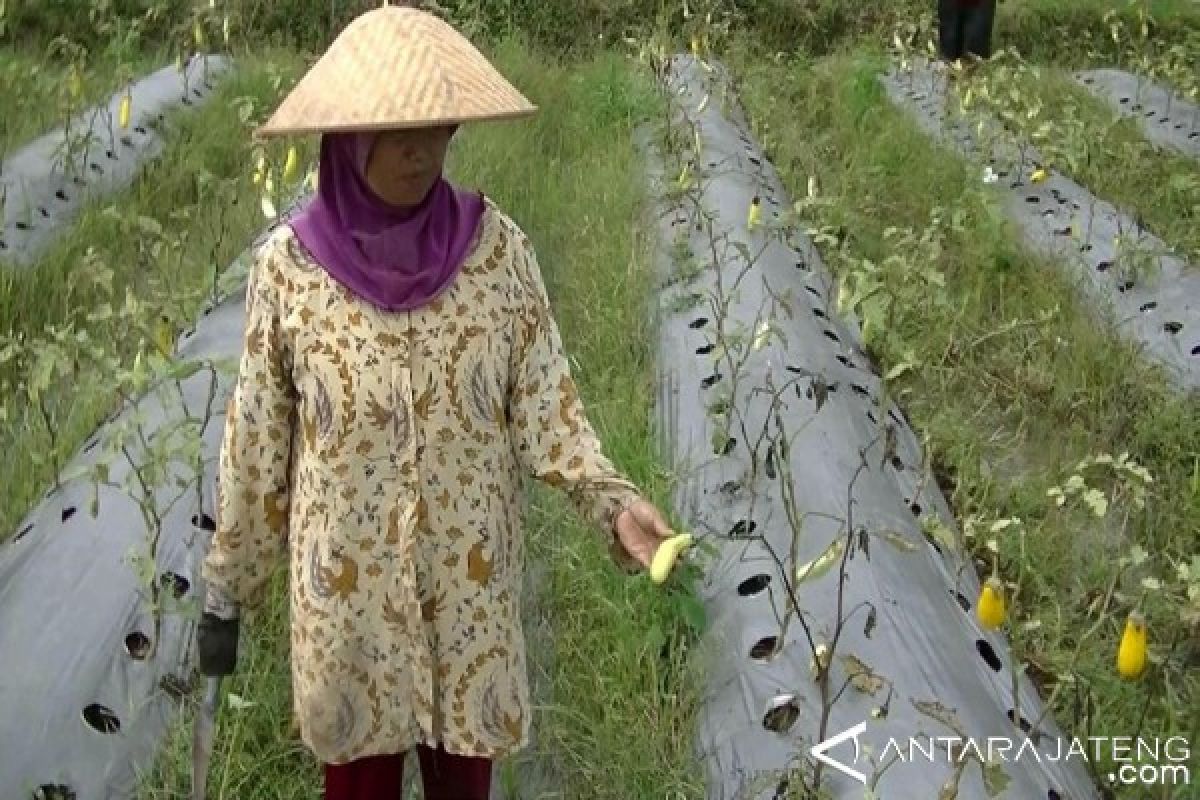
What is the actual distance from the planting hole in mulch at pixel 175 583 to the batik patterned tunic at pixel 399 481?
711 millimetres

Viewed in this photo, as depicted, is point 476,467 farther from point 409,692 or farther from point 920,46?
point 920,46

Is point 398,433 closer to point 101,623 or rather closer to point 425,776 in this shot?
point 425,776

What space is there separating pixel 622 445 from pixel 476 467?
58.5 inches

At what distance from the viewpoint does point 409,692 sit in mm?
1636

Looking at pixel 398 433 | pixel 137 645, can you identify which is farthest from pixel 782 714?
pixel 137 645

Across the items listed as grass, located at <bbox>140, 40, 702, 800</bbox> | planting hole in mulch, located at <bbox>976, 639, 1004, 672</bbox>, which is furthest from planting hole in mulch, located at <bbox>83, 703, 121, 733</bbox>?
planting hole in mulch, located at <bbox>976, 639, 1004, 672</bbox>

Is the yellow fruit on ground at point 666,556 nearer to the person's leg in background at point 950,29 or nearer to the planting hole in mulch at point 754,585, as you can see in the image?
the planting hole in mulch at point 754,585

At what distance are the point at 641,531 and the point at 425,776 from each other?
0.46m

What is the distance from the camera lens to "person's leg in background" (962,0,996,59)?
315 inches

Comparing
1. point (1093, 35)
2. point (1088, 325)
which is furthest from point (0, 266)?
point (1093, 35)

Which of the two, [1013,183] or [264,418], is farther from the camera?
[1013,183]

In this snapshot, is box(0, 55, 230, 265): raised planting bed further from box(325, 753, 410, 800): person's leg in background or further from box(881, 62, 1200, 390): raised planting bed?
box(881, 62, 1200, 390): raised planting bed

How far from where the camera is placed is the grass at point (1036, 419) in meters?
2.58

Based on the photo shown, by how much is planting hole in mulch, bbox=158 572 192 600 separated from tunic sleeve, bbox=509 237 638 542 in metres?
0.98
